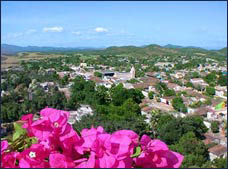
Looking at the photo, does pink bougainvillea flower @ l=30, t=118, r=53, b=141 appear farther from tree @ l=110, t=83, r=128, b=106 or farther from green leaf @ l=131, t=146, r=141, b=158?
tree @ l=110, t=83, r=128, b=106

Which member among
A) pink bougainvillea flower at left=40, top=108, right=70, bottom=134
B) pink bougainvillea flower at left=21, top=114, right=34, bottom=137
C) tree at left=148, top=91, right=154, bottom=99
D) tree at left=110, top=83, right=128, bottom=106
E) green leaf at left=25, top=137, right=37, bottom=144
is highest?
pink bougainvillea flower at left=40, top=108, right=70, bottom=134

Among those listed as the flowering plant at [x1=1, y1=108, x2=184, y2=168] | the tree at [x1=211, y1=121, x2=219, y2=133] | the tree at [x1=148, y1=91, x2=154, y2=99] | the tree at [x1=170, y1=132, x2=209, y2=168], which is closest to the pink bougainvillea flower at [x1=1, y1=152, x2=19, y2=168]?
the flowering plant at [x1=1, y1=108, x2=184, y2=168]

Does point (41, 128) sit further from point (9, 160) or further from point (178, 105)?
point (178, 105)

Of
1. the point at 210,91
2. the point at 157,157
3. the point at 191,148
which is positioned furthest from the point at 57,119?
the point at 210,91

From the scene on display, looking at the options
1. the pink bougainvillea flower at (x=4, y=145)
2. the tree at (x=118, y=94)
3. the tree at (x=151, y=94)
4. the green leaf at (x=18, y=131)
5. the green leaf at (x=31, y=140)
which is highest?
the green leaf at (x=18, y=131)

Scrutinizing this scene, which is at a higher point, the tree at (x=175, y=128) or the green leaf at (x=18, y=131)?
the green leaf at (x=18, y=131)

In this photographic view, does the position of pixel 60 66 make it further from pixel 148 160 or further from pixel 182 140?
pixel 148 160

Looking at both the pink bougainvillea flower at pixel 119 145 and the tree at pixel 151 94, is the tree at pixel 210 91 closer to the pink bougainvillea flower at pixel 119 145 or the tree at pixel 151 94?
the tree at pixel 151 94

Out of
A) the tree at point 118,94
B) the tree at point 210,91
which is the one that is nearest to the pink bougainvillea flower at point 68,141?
the tree at point 118,94

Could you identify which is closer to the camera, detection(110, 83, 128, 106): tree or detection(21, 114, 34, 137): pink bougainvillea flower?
detection(21, 114, 34, 137): pink bougainvillea flower
